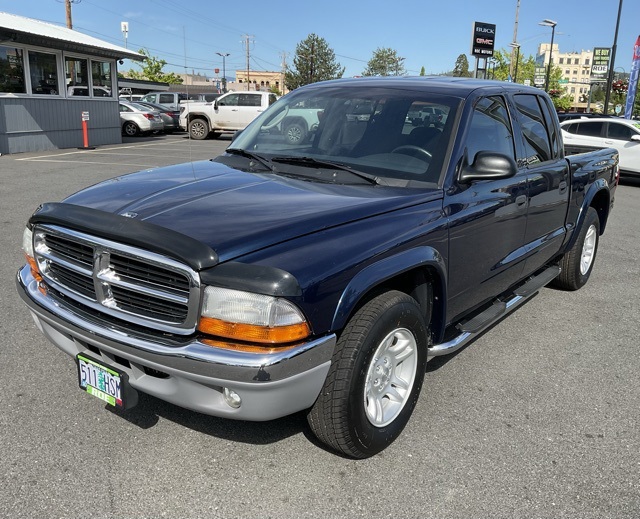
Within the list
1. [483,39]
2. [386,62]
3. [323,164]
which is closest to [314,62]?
[386,62]

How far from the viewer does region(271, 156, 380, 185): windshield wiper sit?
333 centimetres

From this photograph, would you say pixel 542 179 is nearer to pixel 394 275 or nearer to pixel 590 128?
pixel 394 275

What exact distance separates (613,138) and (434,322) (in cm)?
1364

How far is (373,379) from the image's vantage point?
2.83 meters

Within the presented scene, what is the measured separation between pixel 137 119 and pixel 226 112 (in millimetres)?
3862

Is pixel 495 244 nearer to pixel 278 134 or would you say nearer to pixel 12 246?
pixel 278 134

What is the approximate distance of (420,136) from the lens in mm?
3504

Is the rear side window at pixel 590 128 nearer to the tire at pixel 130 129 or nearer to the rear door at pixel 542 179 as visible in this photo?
the rear door at pixel 542 179

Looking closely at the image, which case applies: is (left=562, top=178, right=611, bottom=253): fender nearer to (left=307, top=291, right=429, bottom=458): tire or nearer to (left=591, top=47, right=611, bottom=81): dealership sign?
(left=307, top=291, right=429, bottom=458): tire

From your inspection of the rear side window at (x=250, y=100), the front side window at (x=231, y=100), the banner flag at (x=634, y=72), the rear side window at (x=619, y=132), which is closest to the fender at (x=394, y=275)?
the rear side window at (x=619, y=132)

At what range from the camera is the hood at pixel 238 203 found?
2.48 meters

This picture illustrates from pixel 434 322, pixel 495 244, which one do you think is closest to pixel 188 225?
pixel 434 322

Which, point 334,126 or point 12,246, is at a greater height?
point 334,126

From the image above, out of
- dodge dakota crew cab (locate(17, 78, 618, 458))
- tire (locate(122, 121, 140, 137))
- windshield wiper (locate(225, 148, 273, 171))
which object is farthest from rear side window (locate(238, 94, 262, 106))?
windshield wiper (locate(225, 148, 273, 171))
